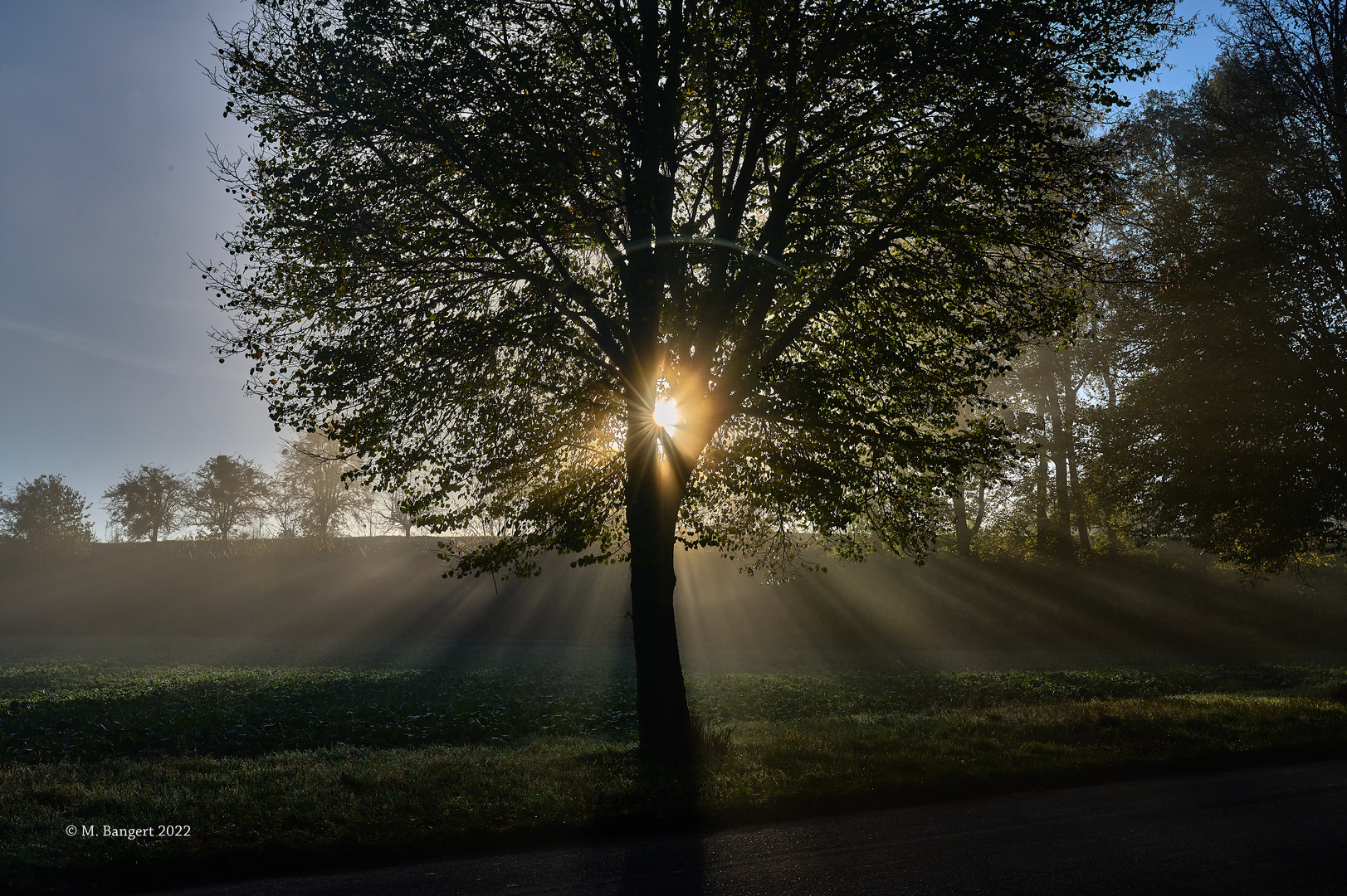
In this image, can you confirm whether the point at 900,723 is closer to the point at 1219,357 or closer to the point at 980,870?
the point at 980,870

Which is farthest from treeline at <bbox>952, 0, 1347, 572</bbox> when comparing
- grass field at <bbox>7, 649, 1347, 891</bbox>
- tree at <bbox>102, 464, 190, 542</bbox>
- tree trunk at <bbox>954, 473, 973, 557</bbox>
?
tree at <bbox>102, 464, 190, 542</bbox>

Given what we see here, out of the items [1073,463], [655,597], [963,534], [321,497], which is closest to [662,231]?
[655,597]

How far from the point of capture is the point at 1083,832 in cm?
759

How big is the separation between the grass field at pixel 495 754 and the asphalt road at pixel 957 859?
0.62 metres

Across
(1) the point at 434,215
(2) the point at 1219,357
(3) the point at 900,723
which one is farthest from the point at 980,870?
(2) the point at 1219,357

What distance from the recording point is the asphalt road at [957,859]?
20.2 feet

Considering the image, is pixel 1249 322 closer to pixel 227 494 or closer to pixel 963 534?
pixel 963 534

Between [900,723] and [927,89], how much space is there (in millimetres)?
10450

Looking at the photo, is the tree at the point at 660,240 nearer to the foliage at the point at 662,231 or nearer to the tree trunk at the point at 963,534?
the foliage at the point at 662,231

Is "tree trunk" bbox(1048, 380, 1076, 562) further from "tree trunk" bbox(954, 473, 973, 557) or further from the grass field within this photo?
the grass field

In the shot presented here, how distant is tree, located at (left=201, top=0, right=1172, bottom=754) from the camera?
10023mm

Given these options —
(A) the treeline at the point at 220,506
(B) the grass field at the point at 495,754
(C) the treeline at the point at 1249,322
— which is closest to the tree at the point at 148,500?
(A) the treeline at the point at 220,506

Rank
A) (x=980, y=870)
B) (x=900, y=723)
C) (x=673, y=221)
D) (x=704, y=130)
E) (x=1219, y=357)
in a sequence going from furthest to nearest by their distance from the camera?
(x=1219, y=357)
(x=900, y=723)
(x=673, y=221)
(x=704, y=130)
(x=980, y=870)

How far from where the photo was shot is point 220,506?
73.6 m
